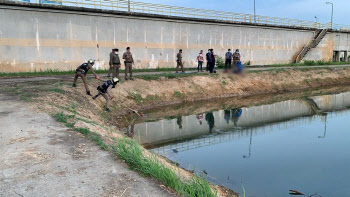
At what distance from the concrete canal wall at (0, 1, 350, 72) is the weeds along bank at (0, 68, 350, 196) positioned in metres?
5.93

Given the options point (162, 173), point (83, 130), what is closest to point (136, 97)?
point (83, 130)

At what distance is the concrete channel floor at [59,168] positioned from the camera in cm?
405

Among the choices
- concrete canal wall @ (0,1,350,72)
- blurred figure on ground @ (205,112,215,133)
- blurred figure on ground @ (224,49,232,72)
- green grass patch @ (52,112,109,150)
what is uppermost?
concrete canal wall @ (0,1,350,72)

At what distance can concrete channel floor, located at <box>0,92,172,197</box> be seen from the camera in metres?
4.05

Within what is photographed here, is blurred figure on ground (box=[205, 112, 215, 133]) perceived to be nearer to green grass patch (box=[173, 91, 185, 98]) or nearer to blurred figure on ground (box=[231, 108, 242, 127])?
blurred figure on ground (box=[231, 108, 242, 127])

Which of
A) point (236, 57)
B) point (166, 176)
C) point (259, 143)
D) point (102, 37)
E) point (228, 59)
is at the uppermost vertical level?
point (102, 37)

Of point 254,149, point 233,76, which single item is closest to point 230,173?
point 254,149

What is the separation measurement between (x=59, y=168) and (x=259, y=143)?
7.65 meters

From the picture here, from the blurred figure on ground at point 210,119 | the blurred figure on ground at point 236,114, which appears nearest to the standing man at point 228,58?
the blurred figure on ground at point 236,114

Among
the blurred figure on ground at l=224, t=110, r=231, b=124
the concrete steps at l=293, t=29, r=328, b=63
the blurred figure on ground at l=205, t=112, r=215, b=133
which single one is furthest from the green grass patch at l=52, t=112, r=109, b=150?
the concrete steps at l=293, t=29, r=328, b=63

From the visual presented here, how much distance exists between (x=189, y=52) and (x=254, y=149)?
19.2 m

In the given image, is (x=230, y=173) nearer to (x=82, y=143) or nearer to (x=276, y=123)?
(x=82, y=143)

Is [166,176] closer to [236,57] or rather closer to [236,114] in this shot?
[236,114]

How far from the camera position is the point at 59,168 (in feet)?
15.5
